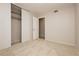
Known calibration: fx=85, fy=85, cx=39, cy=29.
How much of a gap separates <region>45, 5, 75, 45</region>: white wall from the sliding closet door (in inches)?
88.1

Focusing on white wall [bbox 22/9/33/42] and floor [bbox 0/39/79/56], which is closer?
floor [bbox 0/39/79/56]

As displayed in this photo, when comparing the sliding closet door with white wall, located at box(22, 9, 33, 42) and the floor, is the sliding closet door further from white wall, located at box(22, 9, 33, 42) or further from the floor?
the floor

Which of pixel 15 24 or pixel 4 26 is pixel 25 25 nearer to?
pixel 15 24

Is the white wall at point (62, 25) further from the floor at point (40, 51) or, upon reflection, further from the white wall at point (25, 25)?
the white wall at point (25, 25)

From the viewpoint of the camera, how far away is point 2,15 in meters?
3.67

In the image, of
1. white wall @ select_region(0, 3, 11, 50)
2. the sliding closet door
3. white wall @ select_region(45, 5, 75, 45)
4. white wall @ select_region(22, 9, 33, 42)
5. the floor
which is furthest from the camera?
white wall @ select_region(22, 9, 33, 42)

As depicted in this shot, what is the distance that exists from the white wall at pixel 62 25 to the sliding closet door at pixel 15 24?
2.24 metres

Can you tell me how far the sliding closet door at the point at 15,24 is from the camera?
15.9ft

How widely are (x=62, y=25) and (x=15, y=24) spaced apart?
2874mm

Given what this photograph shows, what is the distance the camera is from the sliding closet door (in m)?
4.84

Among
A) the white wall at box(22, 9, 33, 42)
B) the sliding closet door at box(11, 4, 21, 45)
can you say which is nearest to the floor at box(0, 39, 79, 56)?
the sliding closet door at box(11, 4, 21, 45)

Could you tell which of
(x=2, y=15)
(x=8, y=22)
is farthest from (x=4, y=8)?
(x=8, y=22)

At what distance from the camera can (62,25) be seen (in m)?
5.26

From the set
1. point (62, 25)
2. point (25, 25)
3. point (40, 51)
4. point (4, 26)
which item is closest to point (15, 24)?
point (25, 25)
